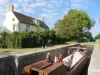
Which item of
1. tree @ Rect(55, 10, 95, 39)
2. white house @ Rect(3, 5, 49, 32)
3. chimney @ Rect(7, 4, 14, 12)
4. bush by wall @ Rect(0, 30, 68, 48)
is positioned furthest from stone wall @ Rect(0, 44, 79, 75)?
tree @ Rect(55, 10, 95, 39)

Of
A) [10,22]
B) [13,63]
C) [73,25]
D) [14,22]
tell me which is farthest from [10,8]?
[13,63]

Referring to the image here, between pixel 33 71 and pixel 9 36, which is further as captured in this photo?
pixel 9 36

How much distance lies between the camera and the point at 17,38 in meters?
24.7

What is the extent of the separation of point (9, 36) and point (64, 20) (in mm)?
29876

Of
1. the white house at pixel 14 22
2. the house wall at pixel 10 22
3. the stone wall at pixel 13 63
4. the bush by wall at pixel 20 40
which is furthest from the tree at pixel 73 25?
the stone wall at pixel 13 63

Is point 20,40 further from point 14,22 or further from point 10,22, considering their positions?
point 10,22

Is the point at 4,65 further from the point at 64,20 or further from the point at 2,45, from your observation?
the point at 64,20

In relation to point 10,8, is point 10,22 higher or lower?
lower

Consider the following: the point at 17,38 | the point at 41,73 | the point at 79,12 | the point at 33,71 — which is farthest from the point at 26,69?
the point at 79,12

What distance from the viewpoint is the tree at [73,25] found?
51.1 meters

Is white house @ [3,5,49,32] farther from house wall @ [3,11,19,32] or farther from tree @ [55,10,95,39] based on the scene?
tree @ [55,10,95,39]

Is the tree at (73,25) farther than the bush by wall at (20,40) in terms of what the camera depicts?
Yes

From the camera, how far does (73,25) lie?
5366cm

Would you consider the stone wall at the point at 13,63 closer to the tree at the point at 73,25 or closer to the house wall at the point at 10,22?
the house wall at the point at 10,22
